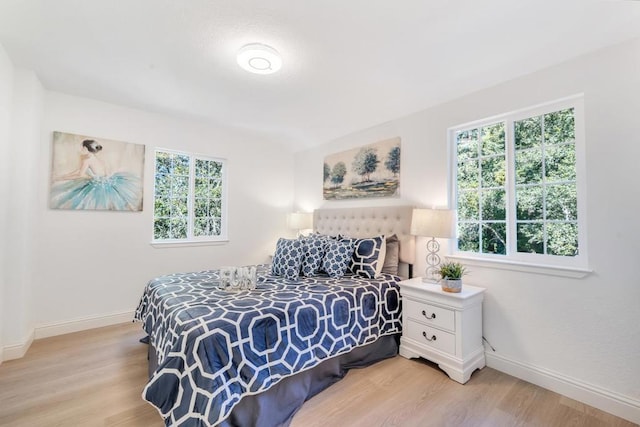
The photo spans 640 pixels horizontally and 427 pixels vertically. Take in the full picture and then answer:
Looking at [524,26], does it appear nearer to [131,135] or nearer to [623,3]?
[623,3]

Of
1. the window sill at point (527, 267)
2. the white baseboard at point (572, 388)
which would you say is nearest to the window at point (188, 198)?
the window sill at point (527, 267)

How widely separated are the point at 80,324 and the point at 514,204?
14.6 feet

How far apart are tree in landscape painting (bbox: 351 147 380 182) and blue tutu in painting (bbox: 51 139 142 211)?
2.70m

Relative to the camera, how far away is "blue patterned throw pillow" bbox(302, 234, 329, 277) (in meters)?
2.77

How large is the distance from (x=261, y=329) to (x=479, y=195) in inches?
87.4

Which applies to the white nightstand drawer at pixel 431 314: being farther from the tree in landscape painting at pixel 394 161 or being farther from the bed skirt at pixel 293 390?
the tree in landscape painting at pixel 394 161

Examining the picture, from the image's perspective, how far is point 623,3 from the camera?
1.58 m

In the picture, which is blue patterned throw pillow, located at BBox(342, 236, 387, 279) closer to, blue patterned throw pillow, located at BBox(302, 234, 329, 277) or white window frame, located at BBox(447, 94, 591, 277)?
blue patterned throw pillow, located at BBox(302, 234, 329, 277)

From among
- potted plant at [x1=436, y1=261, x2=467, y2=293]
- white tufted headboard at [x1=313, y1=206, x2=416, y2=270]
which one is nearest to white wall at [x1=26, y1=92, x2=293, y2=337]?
white tufted headboard at [x1=313, y1=206, x2=416, y2=270]

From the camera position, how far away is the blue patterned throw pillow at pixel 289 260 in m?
2.71

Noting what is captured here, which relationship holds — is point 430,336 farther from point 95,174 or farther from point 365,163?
point 95,174

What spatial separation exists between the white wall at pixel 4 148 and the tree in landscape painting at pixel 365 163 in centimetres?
335

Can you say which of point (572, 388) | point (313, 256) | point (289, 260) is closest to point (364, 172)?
point (313, 256)

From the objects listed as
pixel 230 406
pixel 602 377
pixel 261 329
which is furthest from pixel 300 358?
pixel 602 377
